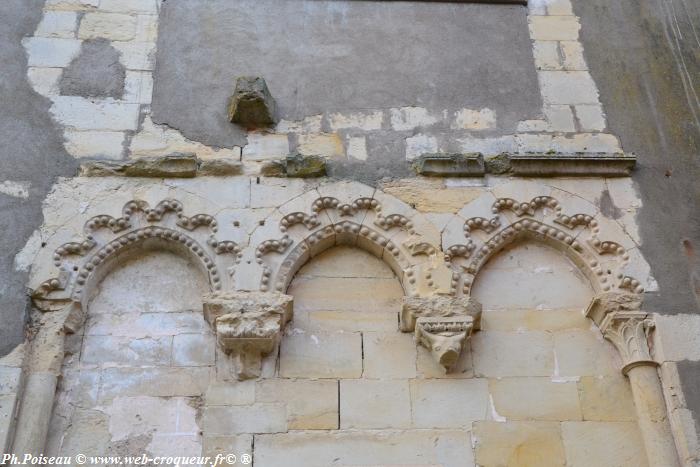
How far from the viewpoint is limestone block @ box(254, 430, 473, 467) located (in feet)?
15.7

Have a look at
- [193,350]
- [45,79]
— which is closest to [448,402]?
[193,350]

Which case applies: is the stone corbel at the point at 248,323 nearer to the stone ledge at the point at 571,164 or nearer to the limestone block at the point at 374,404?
the limestone block at the point at 374,404

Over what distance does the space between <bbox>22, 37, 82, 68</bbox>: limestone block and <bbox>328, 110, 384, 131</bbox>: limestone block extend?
1.99m

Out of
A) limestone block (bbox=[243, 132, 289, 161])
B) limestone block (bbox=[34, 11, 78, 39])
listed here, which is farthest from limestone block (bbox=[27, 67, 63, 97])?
limestone block (bbox=[243, 132, 289, 161])

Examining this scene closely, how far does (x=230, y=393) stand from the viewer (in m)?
4.98

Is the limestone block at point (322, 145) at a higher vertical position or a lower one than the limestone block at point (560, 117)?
lower

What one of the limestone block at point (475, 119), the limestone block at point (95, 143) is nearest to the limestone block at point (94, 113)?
the limestone block at point (95, 143)

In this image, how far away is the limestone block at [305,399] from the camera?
4.91 meters

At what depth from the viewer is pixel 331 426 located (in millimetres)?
4906

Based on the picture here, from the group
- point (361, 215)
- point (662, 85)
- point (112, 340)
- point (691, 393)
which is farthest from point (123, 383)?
point (662, 85)

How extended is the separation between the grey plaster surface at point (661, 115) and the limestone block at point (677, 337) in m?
0.06

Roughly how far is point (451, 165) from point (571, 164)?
2.75 feet

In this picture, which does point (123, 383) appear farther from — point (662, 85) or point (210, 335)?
point (662, 85)

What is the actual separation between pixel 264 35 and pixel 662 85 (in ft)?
10.2
